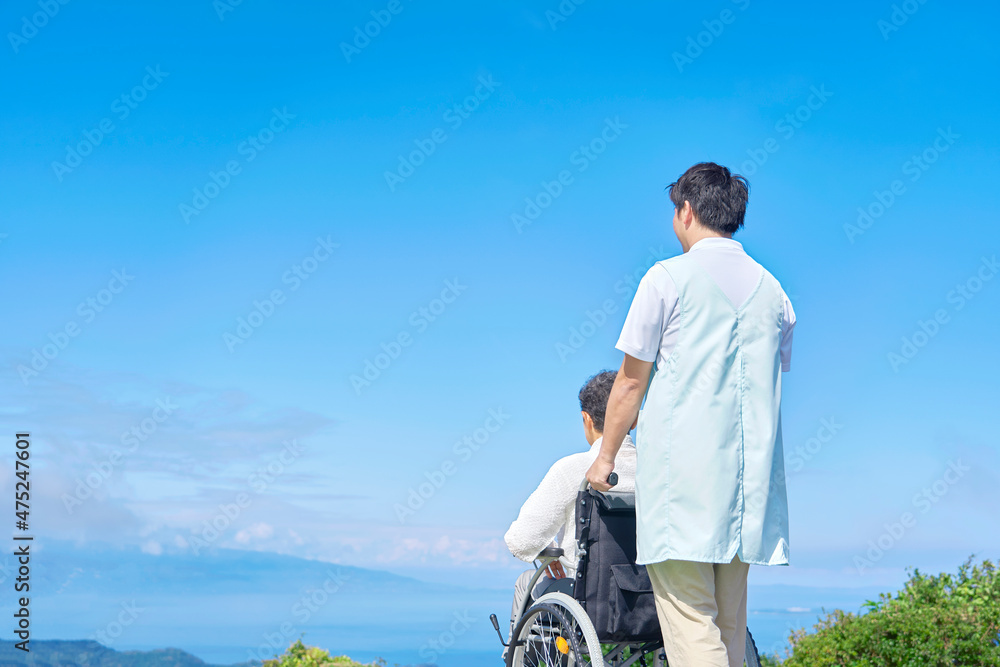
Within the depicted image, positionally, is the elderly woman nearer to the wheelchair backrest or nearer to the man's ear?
the wheelchair backrest

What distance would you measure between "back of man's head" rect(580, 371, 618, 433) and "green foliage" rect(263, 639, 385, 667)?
391cm

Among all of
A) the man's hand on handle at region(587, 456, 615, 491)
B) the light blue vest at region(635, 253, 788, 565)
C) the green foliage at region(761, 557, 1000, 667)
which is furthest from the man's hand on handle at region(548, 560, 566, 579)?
the green foliage at region(761, 557, 1000, 667)

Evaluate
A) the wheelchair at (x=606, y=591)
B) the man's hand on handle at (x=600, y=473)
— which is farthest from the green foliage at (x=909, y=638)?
the man's hand on handle at (x=600, y=473)

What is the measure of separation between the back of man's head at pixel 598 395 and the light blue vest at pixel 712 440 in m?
0.72

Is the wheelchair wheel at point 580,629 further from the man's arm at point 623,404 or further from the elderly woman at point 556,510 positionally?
the man's arm at point 623,404

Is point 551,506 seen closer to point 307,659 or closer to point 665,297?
point 665,297

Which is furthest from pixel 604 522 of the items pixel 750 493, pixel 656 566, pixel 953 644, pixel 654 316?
pixel 953 644

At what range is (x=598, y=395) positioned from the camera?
3055mm

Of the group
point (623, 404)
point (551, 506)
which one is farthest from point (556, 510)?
point (623, 404)

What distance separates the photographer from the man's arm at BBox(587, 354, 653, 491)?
2.31m

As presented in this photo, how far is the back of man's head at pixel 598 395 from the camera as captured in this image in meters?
3.04

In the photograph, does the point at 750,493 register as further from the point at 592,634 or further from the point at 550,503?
the point at 550,503

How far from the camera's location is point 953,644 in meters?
4.66

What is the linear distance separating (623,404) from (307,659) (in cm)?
461
